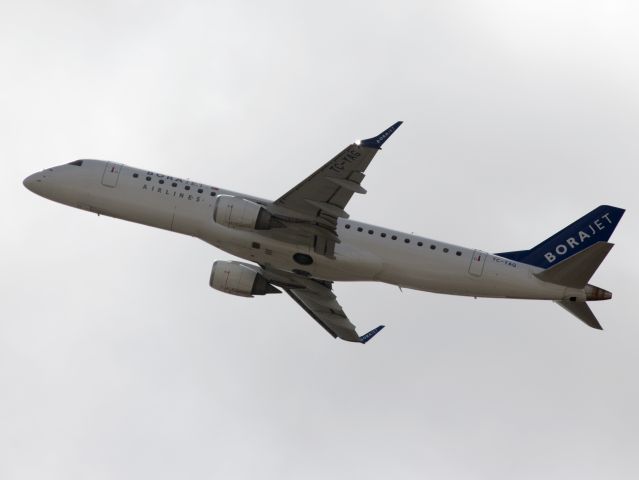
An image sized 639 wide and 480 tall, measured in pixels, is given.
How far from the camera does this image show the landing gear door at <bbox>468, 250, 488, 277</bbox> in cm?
5525

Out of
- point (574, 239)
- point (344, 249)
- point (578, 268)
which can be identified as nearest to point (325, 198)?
point (344, 249)

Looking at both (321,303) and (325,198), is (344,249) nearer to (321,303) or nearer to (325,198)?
(325,198)

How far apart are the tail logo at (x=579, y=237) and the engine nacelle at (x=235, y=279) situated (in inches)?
613

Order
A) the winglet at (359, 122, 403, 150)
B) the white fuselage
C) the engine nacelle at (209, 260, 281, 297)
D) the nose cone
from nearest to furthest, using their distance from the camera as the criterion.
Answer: the winglet at (359, 122, 403, 150), the white fuselage, the engine nacelle at (209, 260, 281, 297), the nose cone

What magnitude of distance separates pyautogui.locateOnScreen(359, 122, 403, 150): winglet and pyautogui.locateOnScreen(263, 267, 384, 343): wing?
12547 millimetres

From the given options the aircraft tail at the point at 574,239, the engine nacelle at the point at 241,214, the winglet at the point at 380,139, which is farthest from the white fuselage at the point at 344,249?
the winglet at the point at 380,139

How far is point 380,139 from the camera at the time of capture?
4959cm

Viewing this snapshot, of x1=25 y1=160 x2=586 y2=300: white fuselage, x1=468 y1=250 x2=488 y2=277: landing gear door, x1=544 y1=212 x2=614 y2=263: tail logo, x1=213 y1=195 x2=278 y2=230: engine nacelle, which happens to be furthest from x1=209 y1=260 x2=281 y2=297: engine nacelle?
x1=544 y1=212 x2=614 y2=263: tail logo

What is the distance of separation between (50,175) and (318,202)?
15.7m

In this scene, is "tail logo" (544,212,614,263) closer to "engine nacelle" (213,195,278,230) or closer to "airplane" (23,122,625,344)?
"airplane" (23,122,625,344)

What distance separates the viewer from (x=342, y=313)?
205ft

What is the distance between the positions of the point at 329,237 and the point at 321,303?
26.7ft

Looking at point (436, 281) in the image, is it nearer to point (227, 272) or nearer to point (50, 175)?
point (227, 272)

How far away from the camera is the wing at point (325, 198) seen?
167ft
